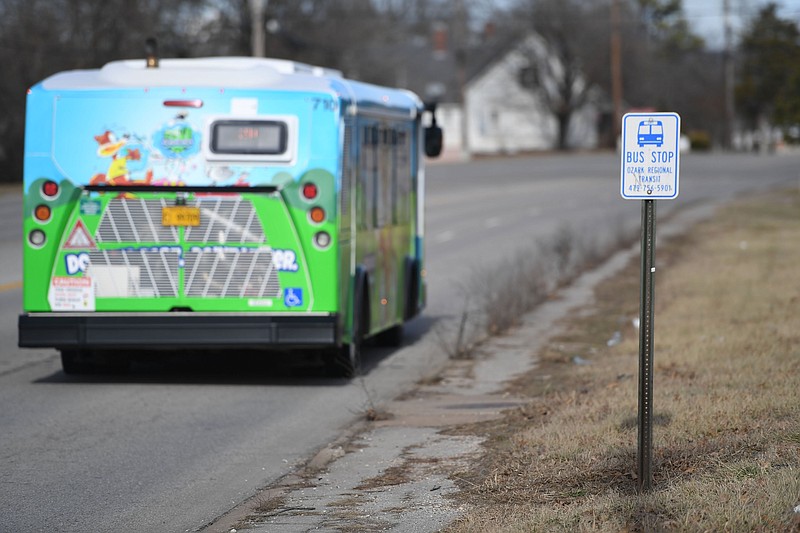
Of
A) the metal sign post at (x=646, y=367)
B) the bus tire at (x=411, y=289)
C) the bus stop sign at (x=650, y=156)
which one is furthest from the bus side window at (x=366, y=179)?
the metal sign post at (x=646, y=367)

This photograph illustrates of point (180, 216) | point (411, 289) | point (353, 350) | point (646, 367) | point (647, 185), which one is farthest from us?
point (411, 289)

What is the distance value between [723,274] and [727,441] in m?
10.8

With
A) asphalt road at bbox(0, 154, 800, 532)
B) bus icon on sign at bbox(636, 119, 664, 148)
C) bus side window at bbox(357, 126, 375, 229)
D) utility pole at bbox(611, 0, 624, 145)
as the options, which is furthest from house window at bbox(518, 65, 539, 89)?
bus icon on sign at bbox(636, 119, 664, 148)

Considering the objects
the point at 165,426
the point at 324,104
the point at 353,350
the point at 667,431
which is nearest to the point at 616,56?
the point at 353,350

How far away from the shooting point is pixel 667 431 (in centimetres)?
762

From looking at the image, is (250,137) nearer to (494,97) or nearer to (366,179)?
(366,179)

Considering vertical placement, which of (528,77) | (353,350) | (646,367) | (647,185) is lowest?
(353,350)

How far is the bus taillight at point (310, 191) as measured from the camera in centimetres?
1028

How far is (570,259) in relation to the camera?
2039 cm

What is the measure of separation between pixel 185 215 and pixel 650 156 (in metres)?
5.01

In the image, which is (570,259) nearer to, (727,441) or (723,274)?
(723,274)

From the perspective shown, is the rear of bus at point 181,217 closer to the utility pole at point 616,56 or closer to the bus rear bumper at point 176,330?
the bus rear bumper at point 176,330

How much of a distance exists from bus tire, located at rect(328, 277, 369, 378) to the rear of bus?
608mm

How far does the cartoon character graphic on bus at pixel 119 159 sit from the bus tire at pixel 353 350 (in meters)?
2.03
